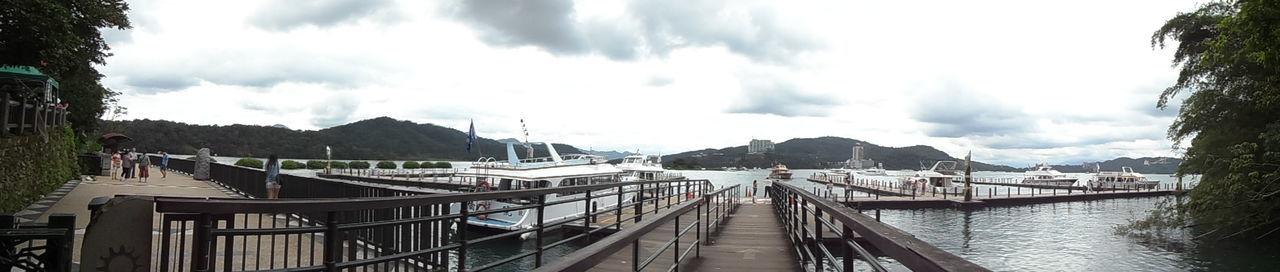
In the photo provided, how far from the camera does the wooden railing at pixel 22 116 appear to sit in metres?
11.7

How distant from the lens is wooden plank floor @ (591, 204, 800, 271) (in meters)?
7.95

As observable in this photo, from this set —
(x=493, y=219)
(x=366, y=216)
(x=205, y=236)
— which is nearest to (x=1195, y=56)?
(x=493, y=219)

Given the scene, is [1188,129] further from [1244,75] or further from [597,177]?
[597,177]

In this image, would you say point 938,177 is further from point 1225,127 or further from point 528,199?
point 528,199

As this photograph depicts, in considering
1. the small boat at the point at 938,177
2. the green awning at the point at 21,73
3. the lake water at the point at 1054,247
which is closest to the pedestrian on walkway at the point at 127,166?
the green awning at the point at 21,73

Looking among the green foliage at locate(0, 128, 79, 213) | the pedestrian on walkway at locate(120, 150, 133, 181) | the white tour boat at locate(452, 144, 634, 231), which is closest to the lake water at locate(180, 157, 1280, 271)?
the white tour boat at locate(452, 144, 634, 231)

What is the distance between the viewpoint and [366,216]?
791cm

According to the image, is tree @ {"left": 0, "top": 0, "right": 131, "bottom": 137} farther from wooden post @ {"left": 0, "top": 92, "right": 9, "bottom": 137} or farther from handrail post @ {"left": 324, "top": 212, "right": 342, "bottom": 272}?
handrail post @ {"left": 324, "top": 212, "right": 342, "bottom": 272}

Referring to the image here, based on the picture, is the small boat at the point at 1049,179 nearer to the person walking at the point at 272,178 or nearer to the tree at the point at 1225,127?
the tree at the point at 1225,127

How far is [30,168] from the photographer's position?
1526 cm

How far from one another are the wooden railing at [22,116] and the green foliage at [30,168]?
30cm

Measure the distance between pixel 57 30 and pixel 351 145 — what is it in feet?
296

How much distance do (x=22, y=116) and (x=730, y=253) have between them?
13.6m

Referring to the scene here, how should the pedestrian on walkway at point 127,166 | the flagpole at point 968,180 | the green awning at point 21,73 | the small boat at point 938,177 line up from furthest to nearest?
1. the small boat at point 938,177
2. the flagpole at point 968,180
3. the pedestrian on walkway at point 127,166
4. the green awning at point 21,73
